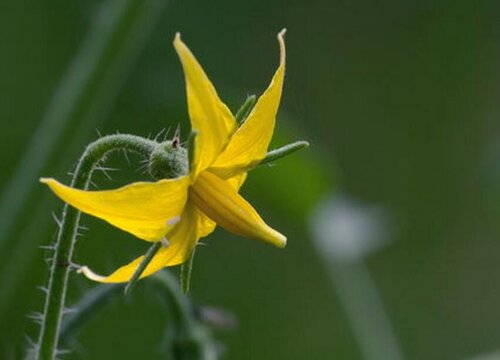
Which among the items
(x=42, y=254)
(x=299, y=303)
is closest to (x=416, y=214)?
(x=299, y=303)

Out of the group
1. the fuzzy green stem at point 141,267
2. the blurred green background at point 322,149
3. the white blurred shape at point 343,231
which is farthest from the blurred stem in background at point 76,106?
the fuzzy green stem at point 141,267

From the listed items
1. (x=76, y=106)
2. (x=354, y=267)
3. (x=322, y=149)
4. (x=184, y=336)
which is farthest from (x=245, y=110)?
Answer: (x=322, y=149)

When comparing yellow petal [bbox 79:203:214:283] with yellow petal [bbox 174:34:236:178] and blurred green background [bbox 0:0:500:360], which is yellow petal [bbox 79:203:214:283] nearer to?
yellow petal [bbox 174:34:236:178]

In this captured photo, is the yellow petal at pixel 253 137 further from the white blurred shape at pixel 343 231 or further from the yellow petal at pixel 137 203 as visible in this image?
the white blurred shape at pixel 343 231

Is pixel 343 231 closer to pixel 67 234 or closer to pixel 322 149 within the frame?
pixel 67 234

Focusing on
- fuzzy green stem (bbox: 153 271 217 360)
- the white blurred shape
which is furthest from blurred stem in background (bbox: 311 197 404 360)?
fuzzy green stem (bbox: 153 271 217 360)
